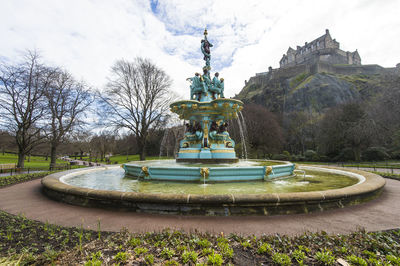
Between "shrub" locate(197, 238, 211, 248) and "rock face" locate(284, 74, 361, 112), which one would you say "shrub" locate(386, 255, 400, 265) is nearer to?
"shrub" locate(197, 238, 211, 248)

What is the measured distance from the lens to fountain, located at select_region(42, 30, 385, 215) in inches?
175

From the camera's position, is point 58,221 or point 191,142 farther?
point 191,142

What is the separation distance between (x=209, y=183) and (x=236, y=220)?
3259 millimetres

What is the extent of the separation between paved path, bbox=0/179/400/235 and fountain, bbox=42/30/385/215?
210mm

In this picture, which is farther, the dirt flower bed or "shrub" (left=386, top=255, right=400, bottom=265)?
the dirt flower bed

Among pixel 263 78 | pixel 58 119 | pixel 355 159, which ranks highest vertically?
pixel 263 78

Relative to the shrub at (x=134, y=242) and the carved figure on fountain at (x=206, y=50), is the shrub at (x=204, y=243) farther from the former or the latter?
the carved figure on fountain at (x=206, y=50)

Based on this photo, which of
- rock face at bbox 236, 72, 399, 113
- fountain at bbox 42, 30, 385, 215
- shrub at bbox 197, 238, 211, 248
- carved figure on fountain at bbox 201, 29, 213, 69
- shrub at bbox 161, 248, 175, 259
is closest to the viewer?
shrub at bbox 161, 248, 175, 259

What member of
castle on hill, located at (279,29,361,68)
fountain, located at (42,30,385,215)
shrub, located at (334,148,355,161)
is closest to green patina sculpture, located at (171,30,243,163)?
fountain, located at (42,30,385,215)

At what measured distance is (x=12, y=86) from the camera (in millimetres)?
17500

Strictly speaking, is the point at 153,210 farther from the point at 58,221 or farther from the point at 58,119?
the point at 58,119

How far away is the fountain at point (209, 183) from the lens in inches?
175

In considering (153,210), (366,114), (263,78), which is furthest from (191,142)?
(263,78)

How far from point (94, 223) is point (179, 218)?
1812 mm
